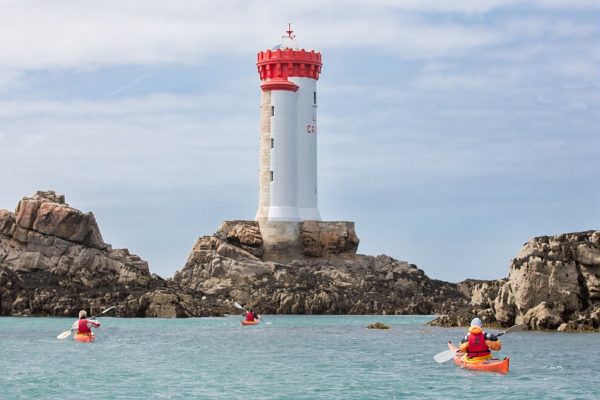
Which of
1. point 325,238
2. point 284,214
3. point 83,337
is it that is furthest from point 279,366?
point 325,238

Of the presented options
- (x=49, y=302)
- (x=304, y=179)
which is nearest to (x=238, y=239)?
(x=304, y=179)

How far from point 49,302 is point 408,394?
51300mm

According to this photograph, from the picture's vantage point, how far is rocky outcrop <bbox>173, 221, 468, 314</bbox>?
94.4 meters

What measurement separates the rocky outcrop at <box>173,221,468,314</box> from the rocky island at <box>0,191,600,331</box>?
111mm

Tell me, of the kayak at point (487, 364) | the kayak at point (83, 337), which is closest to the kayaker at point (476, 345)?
the kayak at point (487, 364)

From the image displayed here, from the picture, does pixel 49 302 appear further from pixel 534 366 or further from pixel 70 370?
pixel 534 366

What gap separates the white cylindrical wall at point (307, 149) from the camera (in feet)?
339

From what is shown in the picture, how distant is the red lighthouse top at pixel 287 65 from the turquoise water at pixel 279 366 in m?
41.9

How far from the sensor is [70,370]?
138 ft

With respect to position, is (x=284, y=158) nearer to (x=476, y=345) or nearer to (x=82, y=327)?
(x=82, y=327)

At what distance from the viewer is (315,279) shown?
9775 cm

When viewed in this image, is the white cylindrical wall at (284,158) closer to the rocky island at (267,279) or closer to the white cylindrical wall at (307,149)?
the white cylindrical wall at (307,149)

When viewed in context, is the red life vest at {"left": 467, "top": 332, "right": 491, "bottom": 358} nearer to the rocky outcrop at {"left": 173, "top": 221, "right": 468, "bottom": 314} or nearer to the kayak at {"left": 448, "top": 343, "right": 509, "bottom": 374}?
the kayak at {"left": 448, "top": 343, "right": 509, "bottom": 374}

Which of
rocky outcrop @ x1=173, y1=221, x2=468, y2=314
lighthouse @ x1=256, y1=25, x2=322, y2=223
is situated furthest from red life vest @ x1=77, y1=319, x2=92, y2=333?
lighthouse @ x1=256, y1=25, x2=322, y2=223
